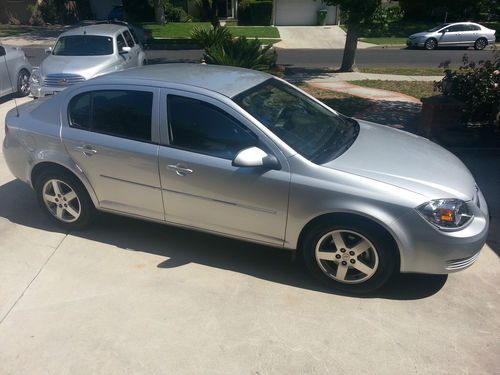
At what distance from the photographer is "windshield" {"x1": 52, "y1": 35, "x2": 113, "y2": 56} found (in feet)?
36.1

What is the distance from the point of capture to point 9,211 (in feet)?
17.6

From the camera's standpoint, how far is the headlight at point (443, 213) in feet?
11.4

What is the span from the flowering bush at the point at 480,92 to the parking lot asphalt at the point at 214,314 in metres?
3.32

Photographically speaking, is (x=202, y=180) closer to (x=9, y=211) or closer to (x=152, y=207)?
(x=152, y=207)

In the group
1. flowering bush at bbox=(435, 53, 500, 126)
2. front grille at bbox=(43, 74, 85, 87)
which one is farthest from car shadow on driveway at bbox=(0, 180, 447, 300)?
front grille at bbox=(43, 74, 85, 87)

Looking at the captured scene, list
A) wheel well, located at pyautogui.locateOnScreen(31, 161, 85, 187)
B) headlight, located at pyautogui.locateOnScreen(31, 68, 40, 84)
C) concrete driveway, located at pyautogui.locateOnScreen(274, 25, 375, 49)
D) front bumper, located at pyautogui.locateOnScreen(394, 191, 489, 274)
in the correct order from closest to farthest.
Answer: front bumper, located at pyautogui.locateOnScreen(394, 191, 489, 274)
wheel well, located at pyautogui.locateOnScreen(31, 161, 85, 187)
headlight, located at pyautogui.locateOnScreen(31, 68, 40, 84)
concrete driveway, located at pyautogui.locateOnScreen(274, 25, 375, 49)

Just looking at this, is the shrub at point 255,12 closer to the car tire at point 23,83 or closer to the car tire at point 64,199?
the car tire at point 23,83

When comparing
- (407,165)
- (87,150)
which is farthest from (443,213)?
(87,150)

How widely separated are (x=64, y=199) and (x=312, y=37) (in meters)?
26.4

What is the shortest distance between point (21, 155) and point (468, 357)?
4.41 metres

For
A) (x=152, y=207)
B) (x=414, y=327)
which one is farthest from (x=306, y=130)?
(x=414, y=327)

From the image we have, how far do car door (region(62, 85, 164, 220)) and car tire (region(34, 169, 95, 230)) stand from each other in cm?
22

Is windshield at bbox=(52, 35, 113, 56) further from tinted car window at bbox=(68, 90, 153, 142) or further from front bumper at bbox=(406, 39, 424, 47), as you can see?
front bumper at bbox=(406, 39, 424, 47)

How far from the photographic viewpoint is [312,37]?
2878 cm
